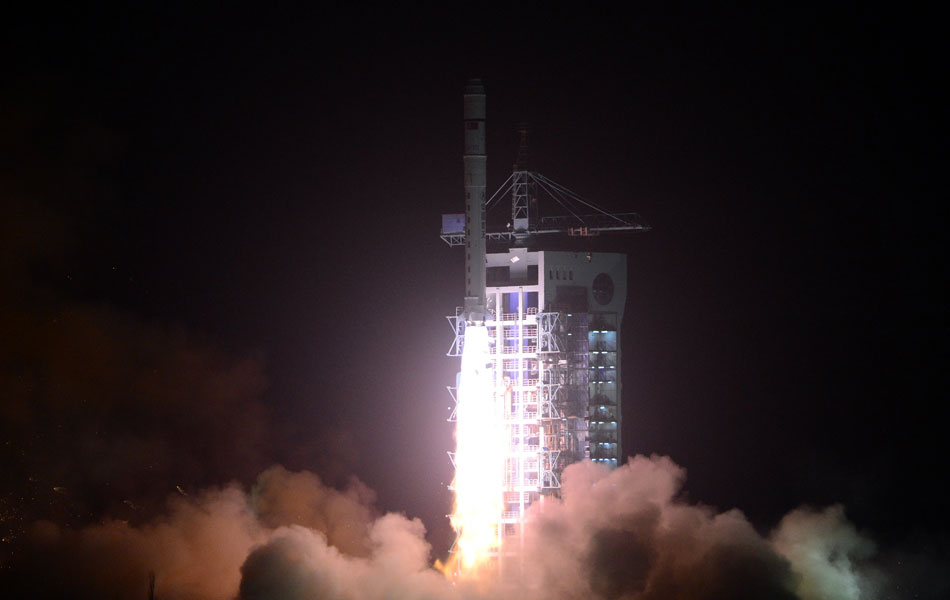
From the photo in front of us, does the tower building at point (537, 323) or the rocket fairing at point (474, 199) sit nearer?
the rocket fairing at point (474, 199)

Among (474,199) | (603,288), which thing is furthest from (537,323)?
(474,199)

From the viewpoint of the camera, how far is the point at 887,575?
4675 cm

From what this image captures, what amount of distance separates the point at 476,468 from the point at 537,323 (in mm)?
3718

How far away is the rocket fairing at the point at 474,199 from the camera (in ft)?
153

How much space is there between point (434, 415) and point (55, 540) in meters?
11.0

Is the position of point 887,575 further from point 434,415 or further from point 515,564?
point 434,415

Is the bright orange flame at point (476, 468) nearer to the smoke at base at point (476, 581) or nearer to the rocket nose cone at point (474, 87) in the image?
the smoke at base at point (476, 581)

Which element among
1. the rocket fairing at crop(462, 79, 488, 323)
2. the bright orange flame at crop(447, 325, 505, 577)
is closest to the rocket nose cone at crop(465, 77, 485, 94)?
the rocket fairing at crop(462, 79, 488, 323)

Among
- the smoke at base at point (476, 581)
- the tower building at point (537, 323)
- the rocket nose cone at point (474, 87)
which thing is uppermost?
the rocket nose cone at point (474, 87)

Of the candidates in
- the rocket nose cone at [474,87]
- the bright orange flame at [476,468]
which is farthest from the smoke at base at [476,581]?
the rocket nose cone at [474,87]

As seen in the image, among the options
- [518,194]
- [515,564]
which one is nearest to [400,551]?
[515,564]

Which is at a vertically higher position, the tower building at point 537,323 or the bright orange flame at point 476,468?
the tower building at point 537,323

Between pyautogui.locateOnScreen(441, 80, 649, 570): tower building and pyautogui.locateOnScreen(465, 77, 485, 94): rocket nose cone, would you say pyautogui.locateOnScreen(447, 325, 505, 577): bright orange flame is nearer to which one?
pyautogui.locateOnScreen(441, 80, 649, 570): tower building

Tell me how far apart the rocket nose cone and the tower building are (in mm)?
22
